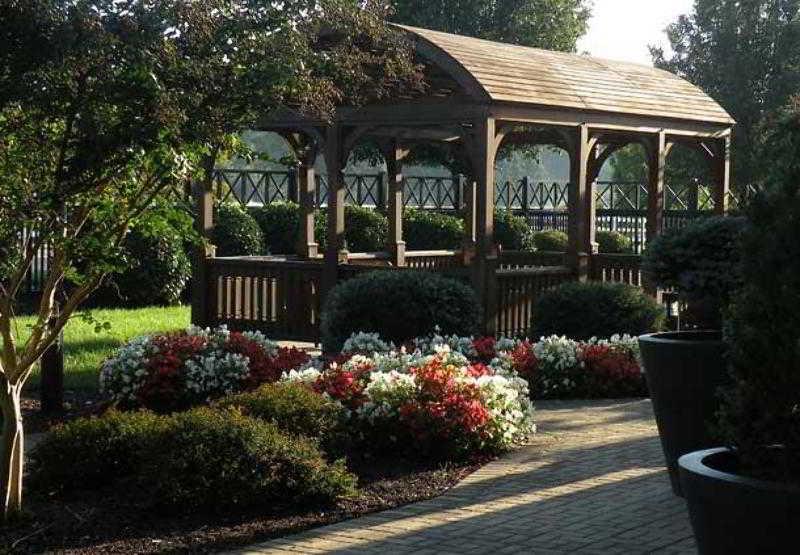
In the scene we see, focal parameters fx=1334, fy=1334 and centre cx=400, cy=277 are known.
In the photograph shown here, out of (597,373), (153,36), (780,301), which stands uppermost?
(153,36)

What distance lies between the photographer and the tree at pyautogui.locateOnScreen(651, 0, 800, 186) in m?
40.5

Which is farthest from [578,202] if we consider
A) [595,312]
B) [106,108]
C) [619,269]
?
[106,108]

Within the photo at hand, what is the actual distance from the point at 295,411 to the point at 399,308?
5172 millimetres

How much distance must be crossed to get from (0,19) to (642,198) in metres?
40.3

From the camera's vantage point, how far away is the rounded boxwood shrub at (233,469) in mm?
7258

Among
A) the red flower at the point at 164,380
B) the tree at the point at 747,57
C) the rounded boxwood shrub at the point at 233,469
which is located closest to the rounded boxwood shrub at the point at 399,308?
the red flower at the point at 164,380

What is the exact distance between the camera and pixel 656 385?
766cm

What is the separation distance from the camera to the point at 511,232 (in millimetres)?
26891

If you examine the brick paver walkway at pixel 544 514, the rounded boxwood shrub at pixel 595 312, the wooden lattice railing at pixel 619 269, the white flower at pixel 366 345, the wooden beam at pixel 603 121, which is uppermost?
the wooden beam at pixel 603 121

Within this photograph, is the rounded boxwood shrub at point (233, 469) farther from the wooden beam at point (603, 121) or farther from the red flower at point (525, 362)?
the wooden beam at point (603, 121)

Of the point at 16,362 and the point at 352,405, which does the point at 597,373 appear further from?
the point at 16,362

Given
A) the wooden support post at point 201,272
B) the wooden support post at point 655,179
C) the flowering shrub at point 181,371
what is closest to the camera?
the flowering shrub at point 181,371

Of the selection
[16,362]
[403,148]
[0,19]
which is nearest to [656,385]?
[16,362]

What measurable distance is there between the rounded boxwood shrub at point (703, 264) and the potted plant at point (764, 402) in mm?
3378
